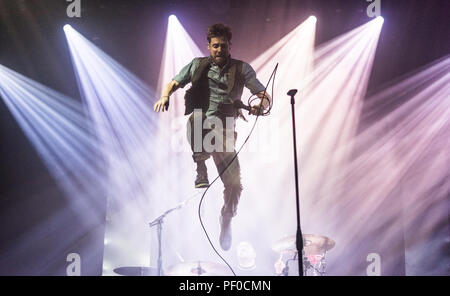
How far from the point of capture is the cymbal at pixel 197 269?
4.69 metres

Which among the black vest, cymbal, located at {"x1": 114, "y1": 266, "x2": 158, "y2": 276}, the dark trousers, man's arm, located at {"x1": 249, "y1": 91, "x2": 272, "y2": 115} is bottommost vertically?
cymbal, located at {"x1": 114, "y1": 266, "x2": 158, "y2": 276}

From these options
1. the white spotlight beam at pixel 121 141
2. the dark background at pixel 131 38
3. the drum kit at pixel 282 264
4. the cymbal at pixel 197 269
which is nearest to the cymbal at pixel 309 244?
the drum kit at pixel 282 264

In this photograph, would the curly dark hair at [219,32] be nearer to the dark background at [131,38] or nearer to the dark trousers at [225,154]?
the dark trousers at [225,154]

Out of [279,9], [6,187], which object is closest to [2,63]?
[6,187]

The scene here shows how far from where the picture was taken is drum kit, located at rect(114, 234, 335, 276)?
15.4ft

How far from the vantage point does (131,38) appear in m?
6.13

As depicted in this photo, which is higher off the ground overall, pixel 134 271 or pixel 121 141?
pixel 121 141

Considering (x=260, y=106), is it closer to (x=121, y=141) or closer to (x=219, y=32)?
(x=219, y=32)

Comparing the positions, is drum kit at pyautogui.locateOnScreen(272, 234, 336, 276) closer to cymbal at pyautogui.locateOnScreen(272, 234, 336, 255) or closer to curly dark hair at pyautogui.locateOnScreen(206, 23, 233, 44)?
cymbal at pyautogui.locateOnScreen(272, 234, 336, 255)

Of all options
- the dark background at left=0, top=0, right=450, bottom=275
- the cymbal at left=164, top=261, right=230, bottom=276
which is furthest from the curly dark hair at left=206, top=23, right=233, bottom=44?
the cymbal at left=164, top=261, right=230, bottom=276

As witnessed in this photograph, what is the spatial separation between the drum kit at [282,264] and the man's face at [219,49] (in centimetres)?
213

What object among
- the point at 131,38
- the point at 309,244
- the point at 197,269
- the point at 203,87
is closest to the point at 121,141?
the point at 131,38

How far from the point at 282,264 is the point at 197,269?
135 centimetres

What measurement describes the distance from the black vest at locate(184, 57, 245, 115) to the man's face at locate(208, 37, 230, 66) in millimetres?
95
